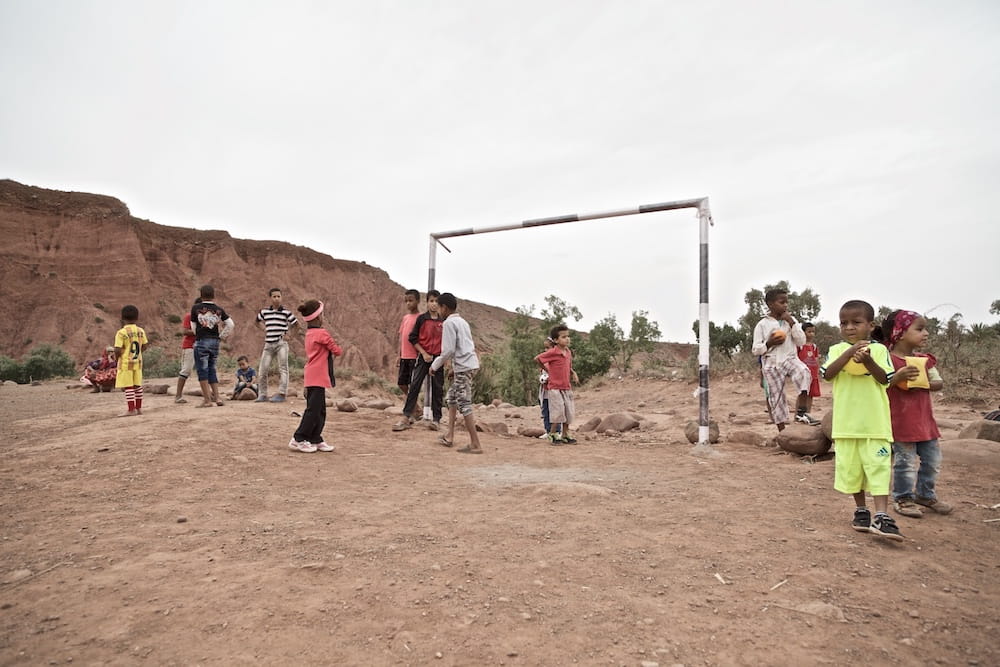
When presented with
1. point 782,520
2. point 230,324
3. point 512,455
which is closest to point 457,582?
point 782,520

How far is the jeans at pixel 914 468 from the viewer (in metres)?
4.03

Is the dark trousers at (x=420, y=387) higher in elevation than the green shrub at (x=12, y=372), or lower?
higher

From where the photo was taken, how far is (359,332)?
44.0 meters

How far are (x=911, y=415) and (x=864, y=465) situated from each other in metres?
0.73

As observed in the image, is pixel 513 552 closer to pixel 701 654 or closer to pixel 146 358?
pixel 701 654

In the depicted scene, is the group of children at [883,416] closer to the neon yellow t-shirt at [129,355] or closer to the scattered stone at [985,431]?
the scattered stone at [985,431]

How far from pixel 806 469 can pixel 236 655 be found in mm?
5335

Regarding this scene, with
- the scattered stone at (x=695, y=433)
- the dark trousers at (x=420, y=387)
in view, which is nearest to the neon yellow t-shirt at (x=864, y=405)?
the scattered stone at (x=695, y=433)

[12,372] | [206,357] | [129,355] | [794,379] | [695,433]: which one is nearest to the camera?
[794,379]

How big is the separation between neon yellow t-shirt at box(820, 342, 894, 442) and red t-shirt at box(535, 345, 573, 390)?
431cm

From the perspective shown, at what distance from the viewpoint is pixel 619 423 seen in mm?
9797

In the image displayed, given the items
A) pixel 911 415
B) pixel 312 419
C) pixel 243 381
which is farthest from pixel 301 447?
pixel 243 381

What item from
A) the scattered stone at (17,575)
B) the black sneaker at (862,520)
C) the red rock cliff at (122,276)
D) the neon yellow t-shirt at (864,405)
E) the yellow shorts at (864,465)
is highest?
the red rock cliff at (122,276)

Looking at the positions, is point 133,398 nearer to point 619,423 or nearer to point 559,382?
point 559,382
